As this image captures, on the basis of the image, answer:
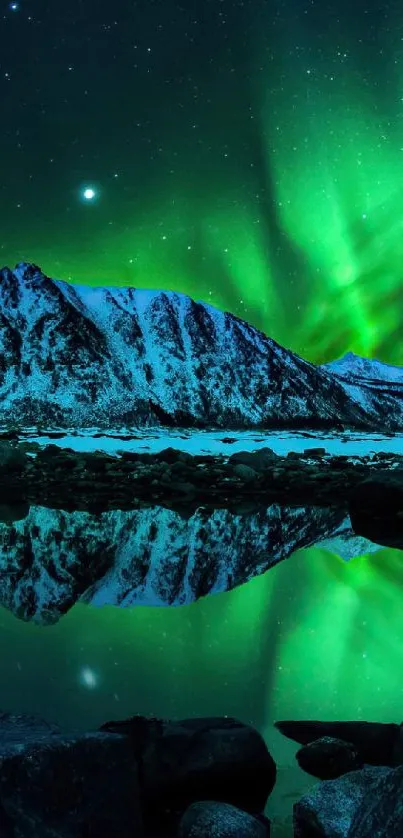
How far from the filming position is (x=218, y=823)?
98.9 inches

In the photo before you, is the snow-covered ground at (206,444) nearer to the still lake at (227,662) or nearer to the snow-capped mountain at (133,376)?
the still lake at (227,662)

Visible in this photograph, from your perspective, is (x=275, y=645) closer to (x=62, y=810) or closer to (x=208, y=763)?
(x=208, y=763)

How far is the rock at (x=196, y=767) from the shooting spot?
283 centimetres

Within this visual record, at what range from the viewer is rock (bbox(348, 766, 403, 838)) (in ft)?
6.48

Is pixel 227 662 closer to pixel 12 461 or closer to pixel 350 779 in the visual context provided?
pixel 350 779

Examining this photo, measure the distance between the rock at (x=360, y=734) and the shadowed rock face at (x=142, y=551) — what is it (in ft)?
7.59

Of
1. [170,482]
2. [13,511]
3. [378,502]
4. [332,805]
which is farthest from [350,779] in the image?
[170,482]

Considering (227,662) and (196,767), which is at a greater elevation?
(227,662)

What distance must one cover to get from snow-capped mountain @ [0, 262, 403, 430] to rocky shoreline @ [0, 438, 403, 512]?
409 feet

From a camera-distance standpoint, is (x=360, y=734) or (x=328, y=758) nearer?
(x=328, y=758)

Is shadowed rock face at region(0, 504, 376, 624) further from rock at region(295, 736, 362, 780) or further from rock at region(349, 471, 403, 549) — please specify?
rock at region(295, 736, 362, 780)

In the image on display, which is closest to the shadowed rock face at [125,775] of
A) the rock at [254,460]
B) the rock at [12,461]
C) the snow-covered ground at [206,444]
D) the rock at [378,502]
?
the rock at [378,502]

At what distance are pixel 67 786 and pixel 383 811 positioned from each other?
1.11m

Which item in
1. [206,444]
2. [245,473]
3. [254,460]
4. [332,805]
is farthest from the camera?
[206,444]
